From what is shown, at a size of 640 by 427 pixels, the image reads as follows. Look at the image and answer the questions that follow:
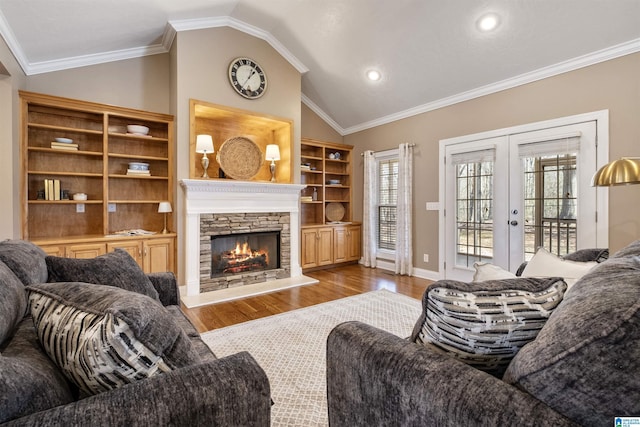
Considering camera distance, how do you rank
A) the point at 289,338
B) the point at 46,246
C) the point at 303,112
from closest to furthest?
the point at 289,338
the point at 46,246
the point at 303,112

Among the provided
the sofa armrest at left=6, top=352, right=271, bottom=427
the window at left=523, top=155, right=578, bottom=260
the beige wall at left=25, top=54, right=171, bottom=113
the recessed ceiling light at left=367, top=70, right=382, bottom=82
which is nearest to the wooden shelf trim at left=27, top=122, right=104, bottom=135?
the beige wall at left=25, top=54, right=171, bottom=113

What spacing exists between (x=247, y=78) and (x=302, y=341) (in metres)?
3.52

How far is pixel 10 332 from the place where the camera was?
981mm

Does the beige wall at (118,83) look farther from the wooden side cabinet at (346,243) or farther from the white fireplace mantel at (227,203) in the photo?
the wooden side cabinet at (346,243)

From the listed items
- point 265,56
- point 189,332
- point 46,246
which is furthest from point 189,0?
point 189,332

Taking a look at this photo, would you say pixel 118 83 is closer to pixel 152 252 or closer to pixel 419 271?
pixel 152 252

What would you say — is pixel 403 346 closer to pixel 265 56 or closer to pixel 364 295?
pixel 364 295

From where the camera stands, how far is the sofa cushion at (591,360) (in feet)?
1.90

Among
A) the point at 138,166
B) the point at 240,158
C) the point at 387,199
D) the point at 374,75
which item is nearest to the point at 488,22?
the point at 374,75

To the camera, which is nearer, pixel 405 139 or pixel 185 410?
pixel 185 410

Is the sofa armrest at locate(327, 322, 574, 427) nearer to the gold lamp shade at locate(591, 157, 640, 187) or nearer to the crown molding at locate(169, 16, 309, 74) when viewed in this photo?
the gold lamp shade at locate(591, 157, 640, 187)

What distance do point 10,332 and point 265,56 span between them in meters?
4.34

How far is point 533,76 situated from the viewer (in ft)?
11.6

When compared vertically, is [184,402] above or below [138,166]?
below
